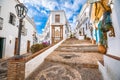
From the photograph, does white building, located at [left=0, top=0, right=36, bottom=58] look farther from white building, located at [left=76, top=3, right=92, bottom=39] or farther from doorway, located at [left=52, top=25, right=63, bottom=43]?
doorway, located at [left=52, top=25, right=63, bottom=43]

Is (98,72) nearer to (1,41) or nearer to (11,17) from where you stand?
(1,41)

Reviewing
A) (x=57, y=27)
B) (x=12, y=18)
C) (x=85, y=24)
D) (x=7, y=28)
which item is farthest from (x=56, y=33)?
(x=7, y=28)

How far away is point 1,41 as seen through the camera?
980 cm

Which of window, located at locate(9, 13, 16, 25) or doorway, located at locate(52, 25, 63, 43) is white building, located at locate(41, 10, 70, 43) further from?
window, located at locate(9, 13, 16, 25)

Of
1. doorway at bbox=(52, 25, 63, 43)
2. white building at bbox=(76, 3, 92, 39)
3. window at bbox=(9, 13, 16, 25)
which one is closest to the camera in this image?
window at bbox=(9, 13, 16, 25)

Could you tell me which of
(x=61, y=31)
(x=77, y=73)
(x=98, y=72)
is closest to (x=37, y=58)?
(x=77, y=73)

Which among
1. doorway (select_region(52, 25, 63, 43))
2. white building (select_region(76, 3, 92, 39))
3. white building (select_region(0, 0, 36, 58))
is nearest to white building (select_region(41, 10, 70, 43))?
doorway (select_region(52, 25, 63, 43))

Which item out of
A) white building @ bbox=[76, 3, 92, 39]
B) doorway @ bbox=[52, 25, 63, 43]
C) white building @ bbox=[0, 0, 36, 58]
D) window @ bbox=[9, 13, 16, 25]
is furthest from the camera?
doorway @ bbox=[52, 25, 63, 43]

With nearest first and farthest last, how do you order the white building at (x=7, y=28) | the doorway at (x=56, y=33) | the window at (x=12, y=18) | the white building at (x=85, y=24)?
1. the white building at (x=7, y=28)
2. the window at (x=12, y=18)
3. the white building at (x=85, y=24)
4. the doorway at (x=56, y=33)

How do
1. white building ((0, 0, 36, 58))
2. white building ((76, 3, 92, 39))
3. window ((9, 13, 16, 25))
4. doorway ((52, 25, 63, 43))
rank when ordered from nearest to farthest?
white building ((0, 0, 36, 58)) → window ((9, 13, 16, 25)) → white building ((76, 3, 92, 39)) → doorway ((52, 25, 63, 43))

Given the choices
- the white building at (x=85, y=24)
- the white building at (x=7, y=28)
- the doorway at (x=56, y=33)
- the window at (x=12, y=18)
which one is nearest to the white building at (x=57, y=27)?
the doorway at (x=56, y=33)

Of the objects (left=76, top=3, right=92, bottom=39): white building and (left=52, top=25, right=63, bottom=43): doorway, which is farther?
(left=52, top=25, right=63, bottom=43): doorway

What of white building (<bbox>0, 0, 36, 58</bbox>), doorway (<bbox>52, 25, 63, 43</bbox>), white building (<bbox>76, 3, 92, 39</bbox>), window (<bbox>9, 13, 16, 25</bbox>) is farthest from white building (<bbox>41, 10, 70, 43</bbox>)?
window (<bbox>9, 13, 16, 25</bbox>)

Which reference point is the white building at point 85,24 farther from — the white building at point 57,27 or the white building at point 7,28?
the white building at point 7,28
